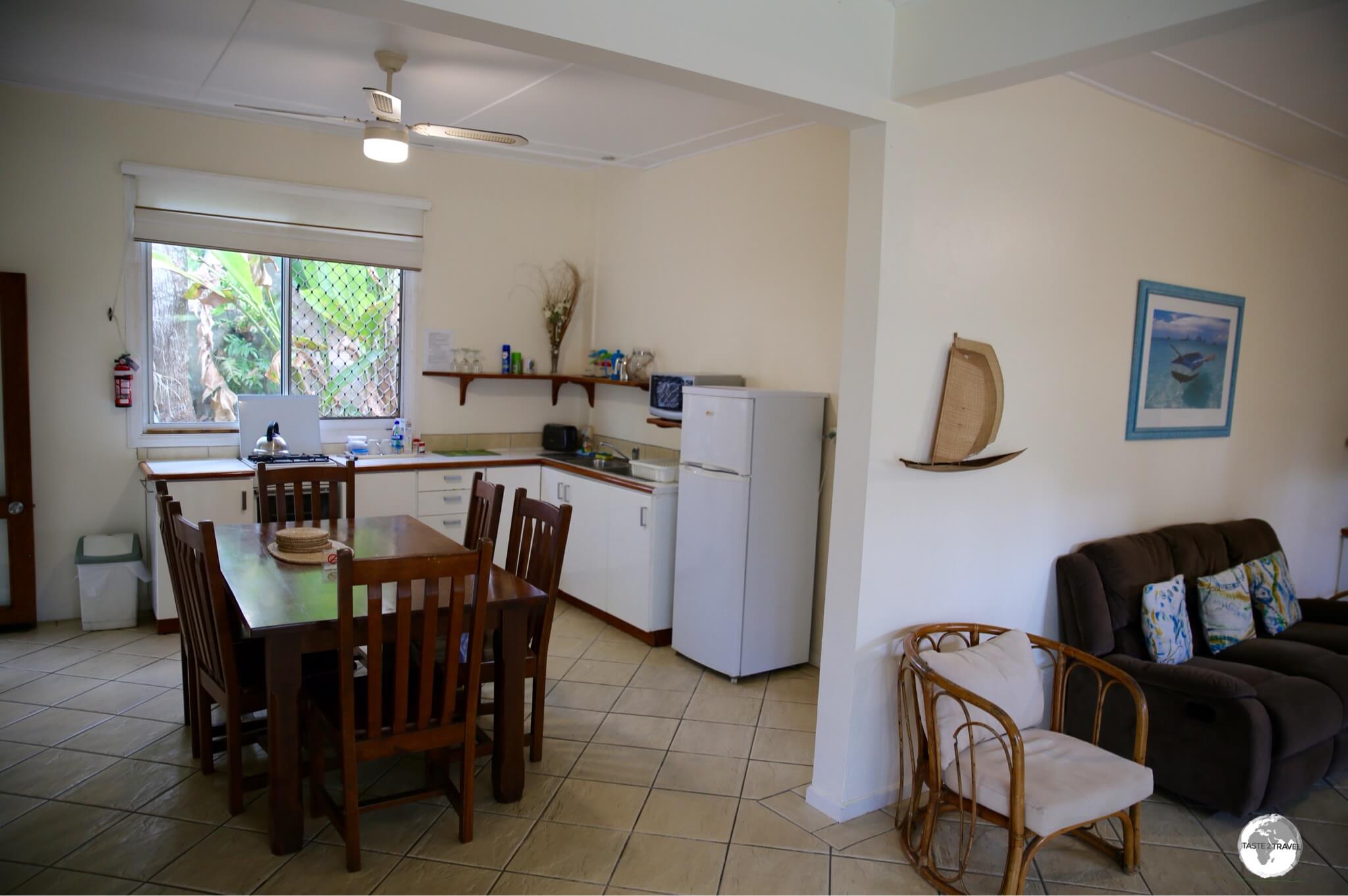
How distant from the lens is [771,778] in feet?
10.3

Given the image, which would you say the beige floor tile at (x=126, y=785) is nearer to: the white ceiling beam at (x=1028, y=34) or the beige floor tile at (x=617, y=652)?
the beige floor tile at (x=617, y=652)

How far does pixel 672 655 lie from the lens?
437 centimetres

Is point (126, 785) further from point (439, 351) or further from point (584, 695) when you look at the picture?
point (439, 351)

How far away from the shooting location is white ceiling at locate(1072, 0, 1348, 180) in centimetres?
272

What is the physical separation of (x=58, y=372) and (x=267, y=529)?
1.79 metres

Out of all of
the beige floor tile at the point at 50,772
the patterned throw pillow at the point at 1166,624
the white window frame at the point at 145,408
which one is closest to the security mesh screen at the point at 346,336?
the white window frame at the point at 145,408

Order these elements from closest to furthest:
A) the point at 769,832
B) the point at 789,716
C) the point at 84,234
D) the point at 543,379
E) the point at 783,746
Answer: the point at 769,832, the point at 783,746, the point at 789,716, the point at 84,234, the point at 543,379

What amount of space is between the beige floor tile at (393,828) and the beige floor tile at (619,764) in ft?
A: 1.59

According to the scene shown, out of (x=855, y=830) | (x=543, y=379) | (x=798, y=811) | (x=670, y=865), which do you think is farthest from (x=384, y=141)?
(x=855, y=830)

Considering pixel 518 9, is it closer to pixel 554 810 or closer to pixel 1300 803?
pixel 554 810

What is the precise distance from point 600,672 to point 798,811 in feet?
4.57

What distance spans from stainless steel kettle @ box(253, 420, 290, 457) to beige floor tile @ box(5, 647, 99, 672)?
1.18 metres

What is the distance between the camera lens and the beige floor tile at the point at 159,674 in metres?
3.71

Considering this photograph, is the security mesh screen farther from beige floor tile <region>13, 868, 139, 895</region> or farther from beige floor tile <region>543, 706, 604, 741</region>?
beige floor tile <region>13, 868, 139, 895</region>
